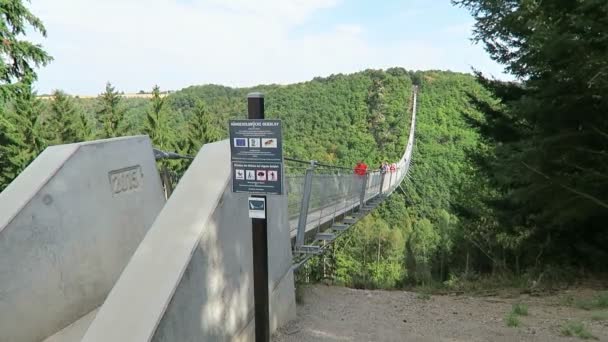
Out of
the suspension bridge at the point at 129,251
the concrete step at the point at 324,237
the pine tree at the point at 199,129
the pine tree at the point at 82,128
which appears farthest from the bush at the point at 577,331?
the pine tree at the point at 199,129

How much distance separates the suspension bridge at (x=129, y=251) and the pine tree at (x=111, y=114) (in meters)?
30.7

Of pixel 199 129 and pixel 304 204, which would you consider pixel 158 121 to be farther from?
pixel 304 204

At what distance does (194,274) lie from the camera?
2.28m

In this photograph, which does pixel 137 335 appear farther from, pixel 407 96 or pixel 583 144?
pixel 407 96

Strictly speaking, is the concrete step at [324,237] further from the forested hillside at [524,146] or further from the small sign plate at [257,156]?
the small sign plate at [257,156]

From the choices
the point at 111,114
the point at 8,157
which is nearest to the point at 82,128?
the point at 111,114

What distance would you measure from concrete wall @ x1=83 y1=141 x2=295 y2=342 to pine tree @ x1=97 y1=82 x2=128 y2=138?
1257 inches

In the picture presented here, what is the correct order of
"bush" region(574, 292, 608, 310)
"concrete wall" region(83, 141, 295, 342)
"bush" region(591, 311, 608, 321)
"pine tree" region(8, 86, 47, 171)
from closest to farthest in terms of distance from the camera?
"concrete wall" region(83, 141, 295, 342)
"bush" region(591, 311, 608, 321)
"bush" region(574, 292, 608, 310)
"pine tree" region(8, 86, 47, 171)

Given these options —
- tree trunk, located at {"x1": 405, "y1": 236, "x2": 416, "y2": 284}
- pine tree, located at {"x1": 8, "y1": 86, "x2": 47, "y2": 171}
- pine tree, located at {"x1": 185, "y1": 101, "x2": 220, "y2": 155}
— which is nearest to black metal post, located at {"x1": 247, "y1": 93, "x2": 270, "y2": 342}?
tree trunk, located at {"x1": 405, "y1": 236, "x2": 416, "y2": 284}

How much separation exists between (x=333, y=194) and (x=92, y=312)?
4009mm

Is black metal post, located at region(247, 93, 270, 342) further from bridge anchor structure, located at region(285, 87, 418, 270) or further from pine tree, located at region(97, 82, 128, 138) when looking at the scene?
pine tree, located at region(97, 82, 128, 138)

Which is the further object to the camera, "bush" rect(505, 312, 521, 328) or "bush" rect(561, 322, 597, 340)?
"bush" rect(505, 312, 521, 328)

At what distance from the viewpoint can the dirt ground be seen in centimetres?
345

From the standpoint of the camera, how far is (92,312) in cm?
343
